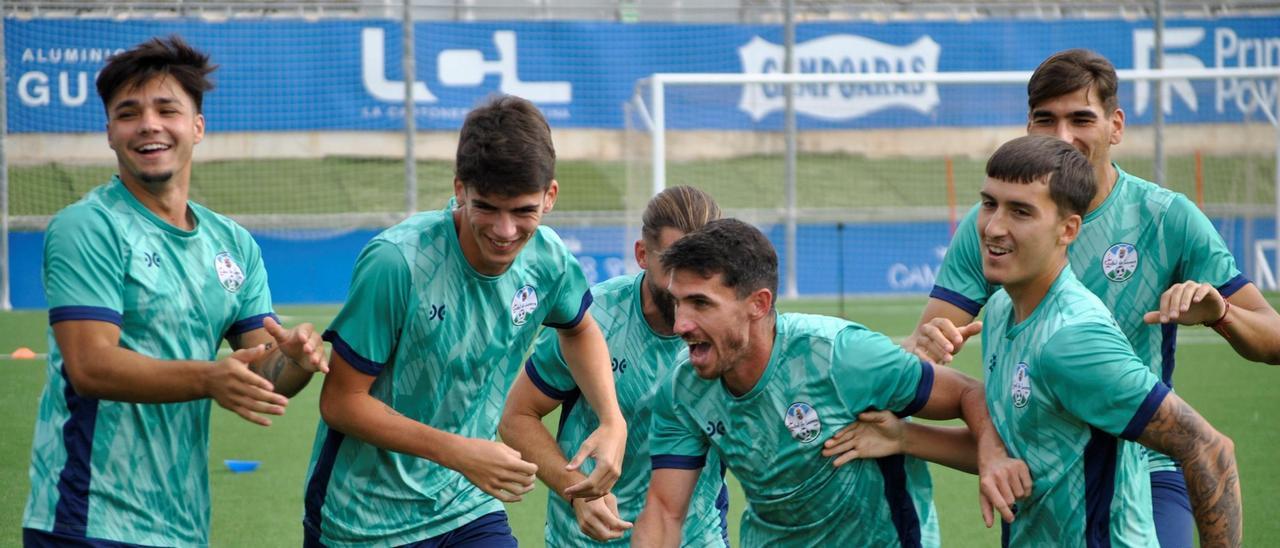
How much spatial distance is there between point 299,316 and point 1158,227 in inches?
534

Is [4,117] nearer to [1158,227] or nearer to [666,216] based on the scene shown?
[666,216]

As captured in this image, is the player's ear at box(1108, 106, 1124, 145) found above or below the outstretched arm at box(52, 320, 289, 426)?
above

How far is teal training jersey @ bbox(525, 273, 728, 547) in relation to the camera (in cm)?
468

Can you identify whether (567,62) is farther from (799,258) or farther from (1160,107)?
(1160,107)

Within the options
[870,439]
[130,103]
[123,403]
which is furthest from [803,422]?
[130,103]

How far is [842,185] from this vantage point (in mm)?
23391

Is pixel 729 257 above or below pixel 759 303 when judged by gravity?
above

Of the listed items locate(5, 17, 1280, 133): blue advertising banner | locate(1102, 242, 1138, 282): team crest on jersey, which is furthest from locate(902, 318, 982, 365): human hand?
locate(5, 17, 1280, 133): blue advertising banner

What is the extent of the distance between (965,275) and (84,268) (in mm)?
2848

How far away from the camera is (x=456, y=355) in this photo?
394 cm

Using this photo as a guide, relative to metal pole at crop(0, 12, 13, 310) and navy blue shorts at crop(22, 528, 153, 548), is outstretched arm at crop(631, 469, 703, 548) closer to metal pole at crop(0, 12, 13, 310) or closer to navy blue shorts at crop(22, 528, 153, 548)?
navy blue shorts at crop(22, 528, 153, 548)

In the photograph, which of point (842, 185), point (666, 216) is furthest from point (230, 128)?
point (666, 216)

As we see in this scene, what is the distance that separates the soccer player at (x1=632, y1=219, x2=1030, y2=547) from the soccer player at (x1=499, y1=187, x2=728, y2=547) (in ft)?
2.36

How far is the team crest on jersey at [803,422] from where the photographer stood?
3701 mm
